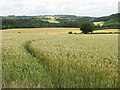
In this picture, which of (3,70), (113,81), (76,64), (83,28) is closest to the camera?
(113,81)

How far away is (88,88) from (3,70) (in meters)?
3.04

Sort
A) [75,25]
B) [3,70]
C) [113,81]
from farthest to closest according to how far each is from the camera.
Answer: [75,25] < [3,70] < [113,81]

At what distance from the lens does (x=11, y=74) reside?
5801 mm

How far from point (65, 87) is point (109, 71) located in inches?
71.9

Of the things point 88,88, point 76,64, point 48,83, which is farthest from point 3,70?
point 88,88

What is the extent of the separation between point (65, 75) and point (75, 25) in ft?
369

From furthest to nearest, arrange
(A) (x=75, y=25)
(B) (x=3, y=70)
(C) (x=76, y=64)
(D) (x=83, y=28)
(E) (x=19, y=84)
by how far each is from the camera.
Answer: (A) (x=75, y=25) < (D) (x=83, y=28) < (C) (x=76, y=64) < (B) (x=3, y=70) < (E) (x=19, y=84)

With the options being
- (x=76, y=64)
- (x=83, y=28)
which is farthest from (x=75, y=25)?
(x=76, y=64)

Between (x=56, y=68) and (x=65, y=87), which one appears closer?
(x=65, y=87)

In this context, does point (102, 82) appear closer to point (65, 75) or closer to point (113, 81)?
point (113, 81)

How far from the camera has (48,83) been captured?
4973 mm

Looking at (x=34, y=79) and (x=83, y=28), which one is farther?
(x=83, y=28)

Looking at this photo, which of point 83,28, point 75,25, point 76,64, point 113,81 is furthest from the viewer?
point 75,25

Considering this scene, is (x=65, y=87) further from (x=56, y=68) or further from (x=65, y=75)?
(x=56, y=68)
